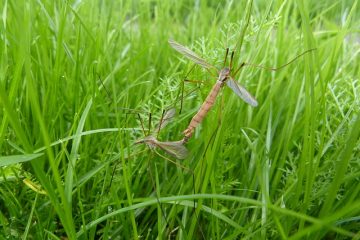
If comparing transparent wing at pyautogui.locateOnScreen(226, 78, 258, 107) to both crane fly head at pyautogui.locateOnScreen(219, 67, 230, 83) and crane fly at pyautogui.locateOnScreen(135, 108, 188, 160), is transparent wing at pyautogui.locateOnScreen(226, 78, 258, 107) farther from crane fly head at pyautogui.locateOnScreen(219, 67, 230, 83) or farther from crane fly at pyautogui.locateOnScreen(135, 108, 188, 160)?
crane fly at pyautogui.locateOnScreen(135, 108, 188, 160)

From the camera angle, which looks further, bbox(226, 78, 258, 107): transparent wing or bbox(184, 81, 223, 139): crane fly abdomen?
bbox(184, 81, 223, 139): crane fly abdomen

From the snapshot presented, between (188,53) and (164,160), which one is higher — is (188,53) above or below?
above

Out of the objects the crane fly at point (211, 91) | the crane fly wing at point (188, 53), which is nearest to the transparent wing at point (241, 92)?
the crane fly at point (211, 91)

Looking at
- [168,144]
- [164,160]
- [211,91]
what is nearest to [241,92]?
[211,91]

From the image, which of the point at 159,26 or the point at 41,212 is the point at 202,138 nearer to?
the point at 41,212

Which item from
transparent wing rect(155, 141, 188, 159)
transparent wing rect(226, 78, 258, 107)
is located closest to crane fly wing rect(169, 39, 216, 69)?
transparent wing rect(226, 78, 258, 107)

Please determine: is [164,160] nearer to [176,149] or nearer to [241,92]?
[176,149]

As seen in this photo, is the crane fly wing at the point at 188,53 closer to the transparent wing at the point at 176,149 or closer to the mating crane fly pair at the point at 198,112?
the mating crane fly pair at the point at 198,112

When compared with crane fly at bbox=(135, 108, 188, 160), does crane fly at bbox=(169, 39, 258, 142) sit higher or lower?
higher
